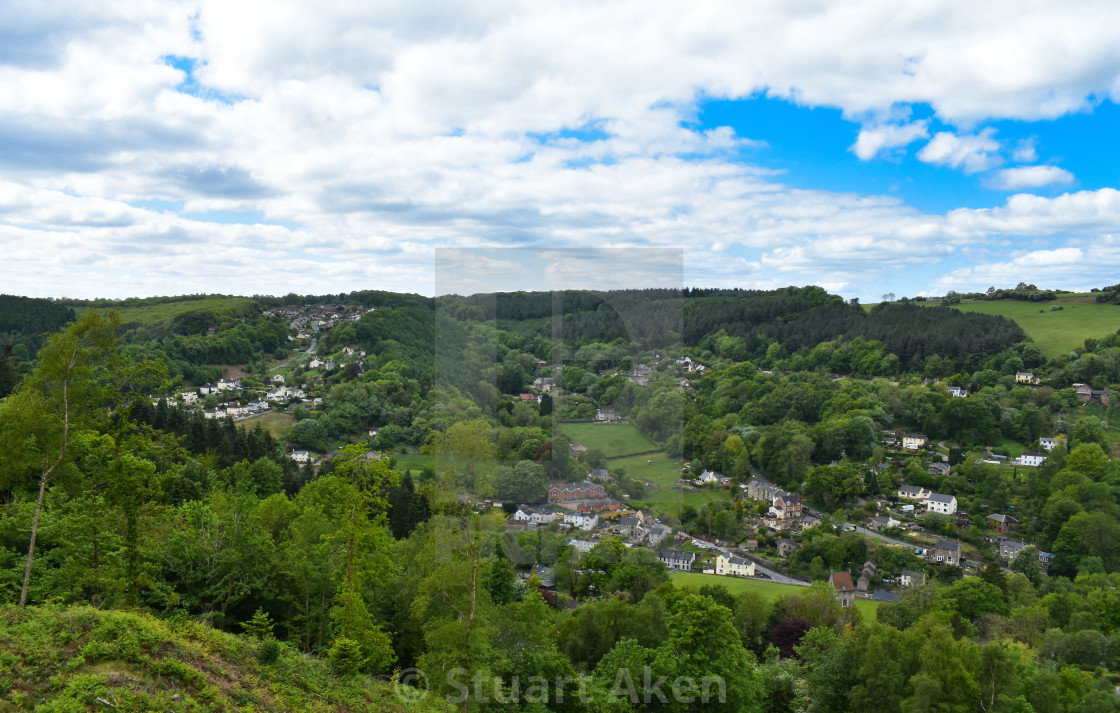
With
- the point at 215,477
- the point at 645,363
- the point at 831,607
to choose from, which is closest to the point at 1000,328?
the point at 831,607

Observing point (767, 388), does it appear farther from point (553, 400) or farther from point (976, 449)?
point (553, 400)

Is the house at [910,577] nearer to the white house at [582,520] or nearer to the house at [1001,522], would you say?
the house at [1001,522]

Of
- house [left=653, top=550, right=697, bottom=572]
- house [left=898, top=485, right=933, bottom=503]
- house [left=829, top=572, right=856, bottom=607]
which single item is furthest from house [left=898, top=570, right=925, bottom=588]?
house [left=898, top=485, right=933, bottom=503]

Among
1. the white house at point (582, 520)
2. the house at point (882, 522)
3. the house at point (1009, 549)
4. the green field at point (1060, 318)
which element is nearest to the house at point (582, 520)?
the white house at point (582, 520)

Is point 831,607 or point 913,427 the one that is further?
point 913,427

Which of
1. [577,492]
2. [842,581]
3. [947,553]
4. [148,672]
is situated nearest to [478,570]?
[577,492]

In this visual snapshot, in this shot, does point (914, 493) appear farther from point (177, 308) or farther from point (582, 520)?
point (177, 308)

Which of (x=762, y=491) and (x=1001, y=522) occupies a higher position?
(x=762, y=491)
